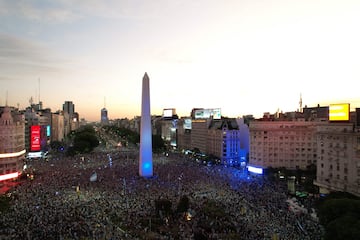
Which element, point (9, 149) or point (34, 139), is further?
point (34, 139)

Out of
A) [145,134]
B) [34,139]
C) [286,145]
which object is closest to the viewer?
[145,134]

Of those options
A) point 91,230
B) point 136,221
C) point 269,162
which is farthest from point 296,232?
point 269,162

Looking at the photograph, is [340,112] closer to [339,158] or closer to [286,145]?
[339,158]

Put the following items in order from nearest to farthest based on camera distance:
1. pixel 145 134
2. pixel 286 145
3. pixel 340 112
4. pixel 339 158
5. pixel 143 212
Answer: pixel 143 212
pixel 339 158
pixel 340 112
pixel 145 134
pixel 286 145

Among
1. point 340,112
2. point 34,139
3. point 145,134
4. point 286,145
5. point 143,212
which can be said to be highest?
point 340,112

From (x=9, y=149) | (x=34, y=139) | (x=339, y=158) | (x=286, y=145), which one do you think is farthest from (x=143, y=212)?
(x=34, y=139)

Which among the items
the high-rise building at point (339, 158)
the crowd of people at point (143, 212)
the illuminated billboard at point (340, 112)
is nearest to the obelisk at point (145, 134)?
the crowd of people at point (143, 212)
